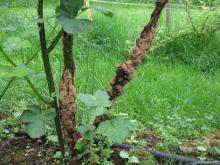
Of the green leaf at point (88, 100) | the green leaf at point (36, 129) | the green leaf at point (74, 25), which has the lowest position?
the green leaf at point (36, 129)

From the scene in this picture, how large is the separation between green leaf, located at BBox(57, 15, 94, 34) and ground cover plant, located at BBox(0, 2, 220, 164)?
3.4 inches

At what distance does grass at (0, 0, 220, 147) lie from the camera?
10.0ft

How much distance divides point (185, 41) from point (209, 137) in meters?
2.42

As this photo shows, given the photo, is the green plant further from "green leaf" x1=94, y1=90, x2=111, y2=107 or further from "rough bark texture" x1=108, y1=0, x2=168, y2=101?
"rough bark texture" x1=108, y1=0, x2=168, y2=101

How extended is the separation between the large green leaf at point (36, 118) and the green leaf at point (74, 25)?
0.41 metres

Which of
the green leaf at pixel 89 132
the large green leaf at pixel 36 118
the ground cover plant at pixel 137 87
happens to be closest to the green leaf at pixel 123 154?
the ground cover plant at pixel 137 87

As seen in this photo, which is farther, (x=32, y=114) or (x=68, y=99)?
(x=68, y=99)

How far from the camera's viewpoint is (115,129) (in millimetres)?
1639

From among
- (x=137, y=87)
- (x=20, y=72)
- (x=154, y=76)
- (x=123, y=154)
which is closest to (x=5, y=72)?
(x=20, y=72)

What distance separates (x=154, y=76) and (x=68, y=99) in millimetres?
2260

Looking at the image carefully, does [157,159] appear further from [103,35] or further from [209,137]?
[103,35]

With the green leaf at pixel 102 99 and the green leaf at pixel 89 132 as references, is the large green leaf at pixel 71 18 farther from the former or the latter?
the green leaf at pixel 89 132

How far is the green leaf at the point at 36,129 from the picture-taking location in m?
1.72

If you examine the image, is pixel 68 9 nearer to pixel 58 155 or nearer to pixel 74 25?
pixel 74 25
